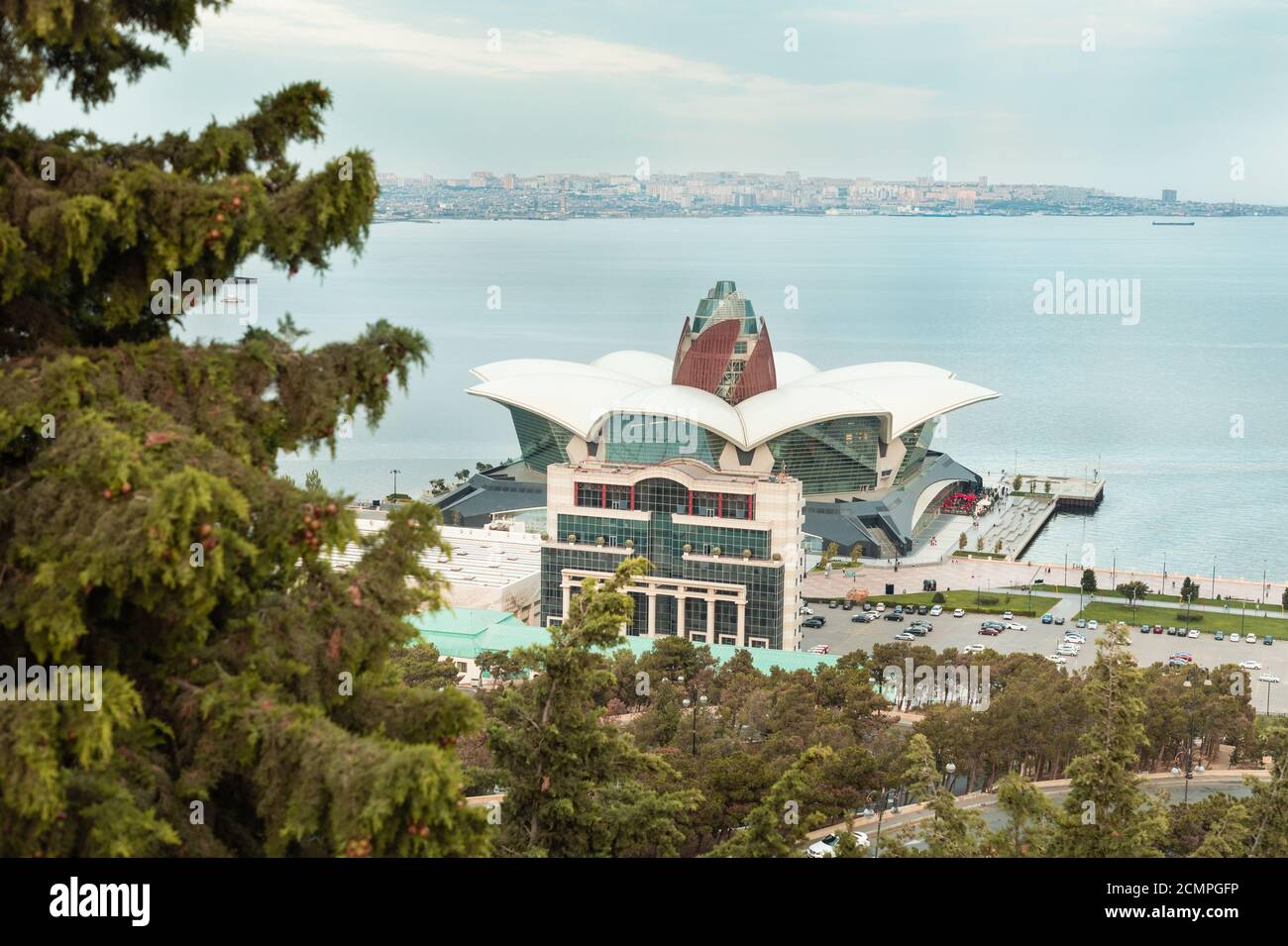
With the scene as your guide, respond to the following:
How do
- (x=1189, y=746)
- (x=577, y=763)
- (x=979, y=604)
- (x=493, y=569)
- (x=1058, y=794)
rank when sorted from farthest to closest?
(x=979, y=604)
(x=493, y=569)
(x=1189, y=746)
(x=1058, y=794)
(x=577, y=763)

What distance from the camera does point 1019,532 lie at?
4416 centimetres

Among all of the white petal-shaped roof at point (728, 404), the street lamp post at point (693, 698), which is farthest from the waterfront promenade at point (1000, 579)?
the street lamp post at point (693, 698)

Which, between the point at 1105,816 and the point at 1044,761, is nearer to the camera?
the point at 1105,816

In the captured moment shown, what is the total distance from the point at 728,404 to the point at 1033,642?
480 inches

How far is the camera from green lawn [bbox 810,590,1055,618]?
34.2 metres

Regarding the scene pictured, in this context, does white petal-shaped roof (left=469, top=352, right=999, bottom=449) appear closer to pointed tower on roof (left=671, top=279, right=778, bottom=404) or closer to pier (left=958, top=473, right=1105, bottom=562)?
pointed tower on roof (left=671, top=279, right=778, bottom=404)

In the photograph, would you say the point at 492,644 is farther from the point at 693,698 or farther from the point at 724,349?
the point at 724,349

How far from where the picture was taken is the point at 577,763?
29.4ft

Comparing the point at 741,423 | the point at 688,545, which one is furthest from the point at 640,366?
the point at 688,545

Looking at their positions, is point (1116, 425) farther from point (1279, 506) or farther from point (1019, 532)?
point (1019, 532)

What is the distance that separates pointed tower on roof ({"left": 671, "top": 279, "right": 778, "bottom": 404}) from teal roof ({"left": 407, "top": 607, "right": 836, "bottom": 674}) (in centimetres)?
1301

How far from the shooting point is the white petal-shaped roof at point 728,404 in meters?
38.4

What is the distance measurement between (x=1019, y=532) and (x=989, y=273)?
384ft
